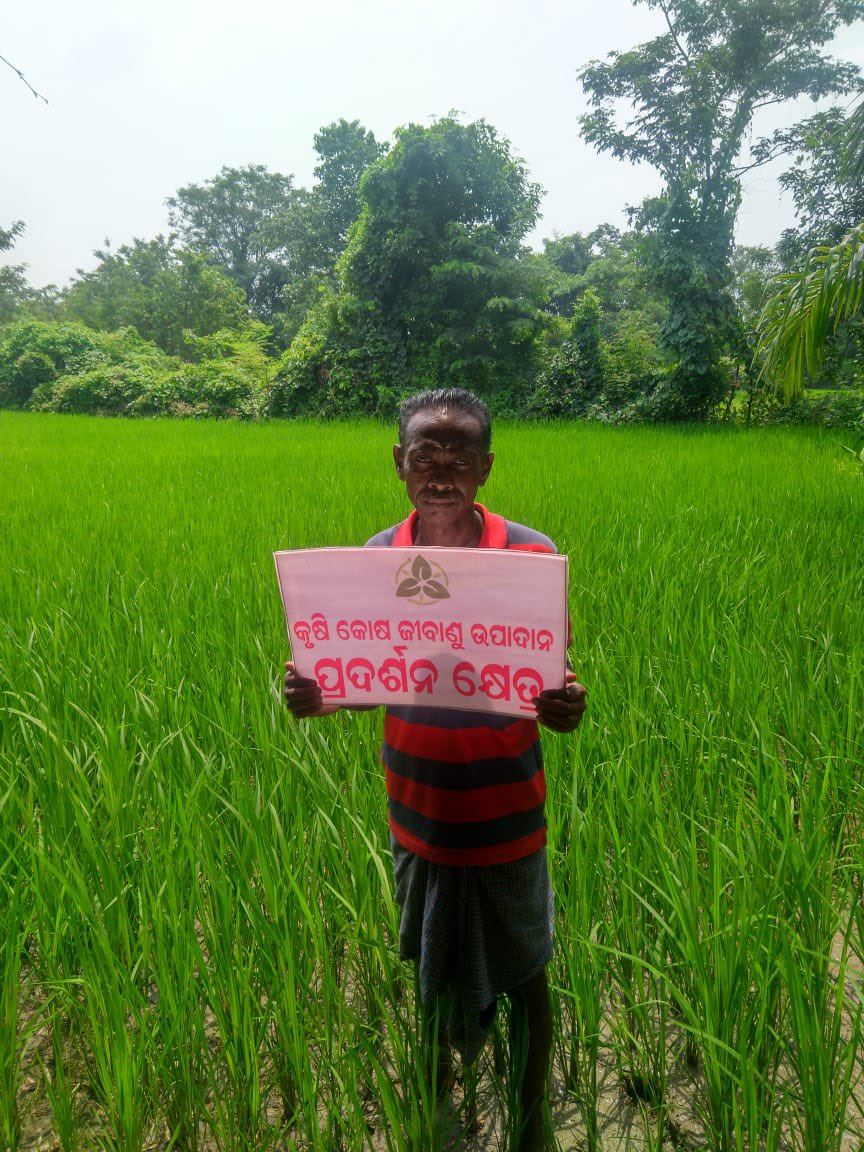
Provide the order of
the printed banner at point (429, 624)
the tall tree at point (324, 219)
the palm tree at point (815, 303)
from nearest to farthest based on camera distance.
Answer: the printed banner at point (429, 624), the palm tree at point (815, 303), the tall tree at point (324, 219)

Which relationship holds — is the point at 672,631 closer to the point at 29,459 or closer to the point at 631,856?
the point at 631,856

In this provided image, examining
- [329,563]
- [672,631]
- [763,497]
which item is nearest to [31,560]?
[672,631]

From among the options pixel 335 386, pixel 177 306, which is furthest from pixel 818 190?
pixel 177 306

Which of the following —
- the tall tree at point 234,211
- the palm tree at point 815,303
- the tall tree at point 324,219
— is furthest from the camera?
the tall tree at point 234,211

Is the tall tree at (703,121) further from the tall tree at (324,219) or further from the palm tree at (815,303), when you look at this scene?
the tall tree at (324,219)

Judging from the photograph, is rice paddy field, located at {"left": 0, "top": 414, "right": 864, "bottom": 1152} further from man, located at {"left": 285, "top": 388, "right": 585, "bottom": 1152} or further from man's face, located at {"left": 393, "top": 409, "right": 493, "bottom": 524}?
man's face, located at {"left": 393, "top": 409, "right": 493, "bottom": 524}

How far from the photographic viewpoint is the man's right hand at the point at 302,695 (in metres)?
0.66

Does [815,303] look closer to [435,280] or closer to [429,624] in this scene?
[429,624]

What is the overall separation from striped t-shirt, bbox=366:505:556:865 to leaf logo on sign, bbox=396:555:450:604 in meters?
0.15

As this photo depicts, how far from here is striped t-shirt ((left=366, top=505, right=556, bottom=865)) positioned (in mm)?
681

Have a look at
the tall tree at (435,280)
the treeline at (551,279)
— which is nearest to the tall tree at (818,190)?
the treeline at (551,279)

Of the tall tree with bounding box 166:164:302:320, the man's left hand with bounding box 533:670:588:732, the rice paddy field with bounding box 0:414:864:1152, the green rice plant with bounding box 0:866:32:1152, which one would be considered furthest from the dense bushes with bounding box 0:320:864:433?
the tall tree with bounding box 166:164:302:320

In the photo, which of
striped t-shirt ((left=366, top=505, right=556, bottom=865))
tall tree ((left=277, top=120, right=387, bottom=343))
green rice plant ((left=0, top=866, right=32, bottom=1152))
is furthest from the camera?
tall tree ((left=277, top=120, right=387, bottom=343))

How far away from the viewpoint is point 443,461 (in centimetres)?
70
